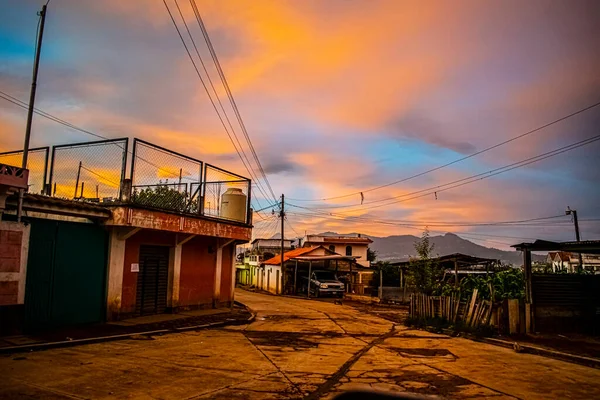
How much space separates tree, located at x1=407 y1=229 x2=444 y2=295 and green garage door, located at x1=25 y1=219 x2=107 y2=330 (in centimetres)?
1276

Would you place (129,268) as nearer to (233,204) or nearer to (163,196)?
(163,196)

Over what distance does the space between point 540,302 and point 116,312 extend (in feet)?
48.7

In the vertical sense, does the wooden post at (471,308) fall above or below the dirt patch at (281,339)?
above

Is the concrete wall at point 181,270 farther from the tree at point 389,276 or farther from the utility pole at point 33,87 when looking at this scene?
the tree at point 389,276

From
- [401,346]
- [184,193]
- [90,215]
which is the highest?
[184,193]

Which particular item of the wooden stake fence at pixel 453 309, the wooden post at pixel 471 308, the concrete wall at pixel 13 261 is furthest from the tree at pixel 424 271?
the concrete wall at pixel 13 261

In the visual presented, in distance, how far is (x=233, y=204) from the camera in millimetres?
21359

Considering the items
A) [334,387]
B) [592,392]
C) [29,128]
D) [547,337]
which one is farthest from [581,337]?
[29,128]

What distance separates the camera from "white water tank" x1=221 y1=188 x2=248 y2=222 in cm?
2114

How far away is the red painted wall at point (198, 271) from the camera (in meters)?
19.0

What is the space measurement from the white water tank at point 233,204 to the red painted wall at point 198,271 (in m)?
1.42

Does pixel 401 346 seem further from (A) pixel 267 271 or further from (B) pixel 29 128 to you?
(A) pixel 267 271

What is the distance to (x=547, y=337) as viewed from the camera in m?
14.3

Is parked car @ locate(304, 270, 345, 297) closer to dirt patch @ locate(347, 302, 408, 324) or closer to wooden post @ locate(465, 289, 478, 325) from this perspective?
dirt patch @ locate(347, 302, 408, 324)
